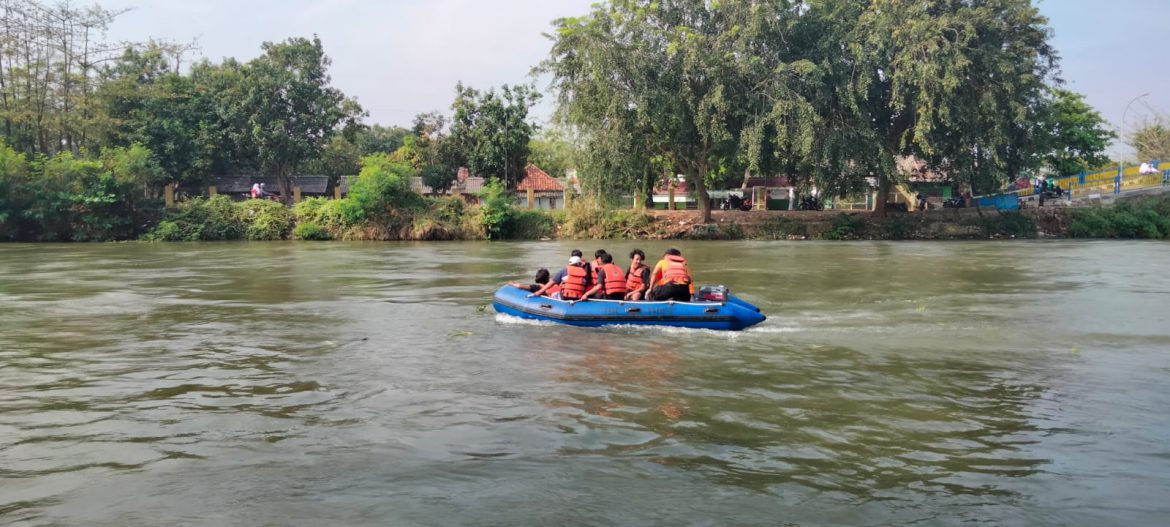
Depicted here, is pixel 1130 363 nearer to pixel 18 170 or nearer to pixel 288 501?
pixel 288 501

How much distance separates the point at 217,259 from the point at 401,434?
868 inches

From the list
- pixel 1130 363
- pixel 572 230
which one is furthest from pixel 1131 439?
pixel 572 230

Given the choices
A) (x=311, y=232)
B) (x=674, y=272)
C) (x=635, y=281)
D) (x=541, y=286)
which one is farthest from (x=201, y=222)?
(x=674, y=272)

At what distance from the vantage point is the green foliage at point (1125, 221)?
3431cm

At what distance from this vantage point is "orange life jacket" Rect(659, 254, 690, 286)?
1153 centimetres

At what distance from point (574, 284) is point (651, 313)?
4.36 ft

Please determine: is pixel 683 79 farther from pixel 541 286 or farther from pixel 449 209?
pixel 541 286

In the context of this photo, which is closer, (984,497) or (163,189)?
(984,497)

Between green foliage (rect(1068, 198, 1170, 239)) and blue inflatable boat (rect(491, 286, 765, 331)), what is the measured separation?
1186 inches

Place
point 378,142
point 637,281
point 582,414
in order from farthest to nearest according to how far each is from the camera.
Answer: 1. point 378,142
2. point 637,281
3. point 582,414

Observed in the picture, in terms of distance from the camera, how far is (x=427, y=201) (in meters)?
38.4

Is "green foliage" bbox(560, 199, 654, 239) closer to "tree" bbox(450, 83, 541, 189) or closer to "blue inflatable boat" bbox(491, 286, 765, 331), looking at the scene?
"tree" bbox(450, 83, 541, 189)

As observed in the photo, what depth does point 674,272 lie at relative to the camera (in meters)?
11.5

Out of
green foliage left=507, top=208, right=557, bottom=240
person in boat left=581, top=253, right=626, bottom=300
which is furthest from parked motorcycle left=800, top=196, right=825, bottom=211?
person in boat left=581, top=253, right=626, bottom=300
